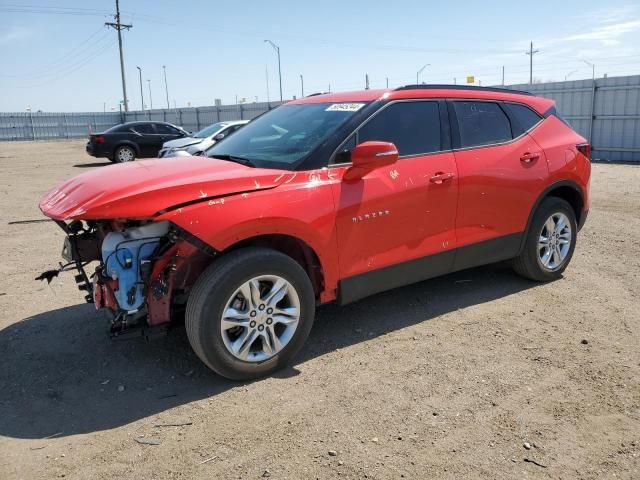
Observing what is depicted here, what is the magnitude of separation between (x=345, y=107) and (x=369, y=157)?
73 centimetres

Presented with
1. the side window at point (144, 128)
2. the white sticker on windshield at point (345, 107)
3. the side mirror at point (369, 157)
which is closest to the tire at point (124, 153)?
the side window at point (144, 128)

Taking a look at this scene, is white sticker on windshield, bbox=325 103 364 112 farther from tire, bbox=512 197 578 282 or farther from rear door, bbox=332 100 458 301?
tire, bbox=512 197 578 282

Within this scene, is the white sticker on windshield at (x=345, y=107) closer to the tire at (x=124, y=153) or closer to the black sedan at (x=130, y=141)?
the black sedan at (x=130, y=141)

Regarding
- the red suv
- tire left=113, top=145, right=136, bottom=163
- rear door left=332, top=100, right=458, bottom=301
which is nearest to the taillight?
the red suv

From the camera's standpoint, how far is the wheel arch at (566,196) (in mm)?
5141

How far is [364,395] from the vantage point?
11.2 feet

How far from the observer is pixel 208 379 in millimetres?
3689

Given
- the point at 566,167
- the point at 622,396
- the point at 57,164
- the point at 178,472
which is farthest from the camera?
the point at 57,164

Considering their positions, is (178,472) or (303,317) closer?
(178,472)

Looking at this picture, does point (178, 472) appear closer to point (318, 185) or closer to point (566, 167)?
point (318, 185)

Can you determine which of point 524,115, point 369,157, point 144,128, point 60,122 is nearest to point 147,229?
point 369,157

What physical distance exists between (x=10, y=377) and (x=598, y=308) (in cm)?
463

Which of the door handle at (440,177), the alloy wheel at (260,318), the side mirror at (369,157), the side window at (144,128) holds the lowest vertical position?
the alloy wheel at (260,318)

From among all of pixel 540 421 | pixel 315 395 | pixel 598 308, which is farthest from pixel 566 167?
pixel 315 395
